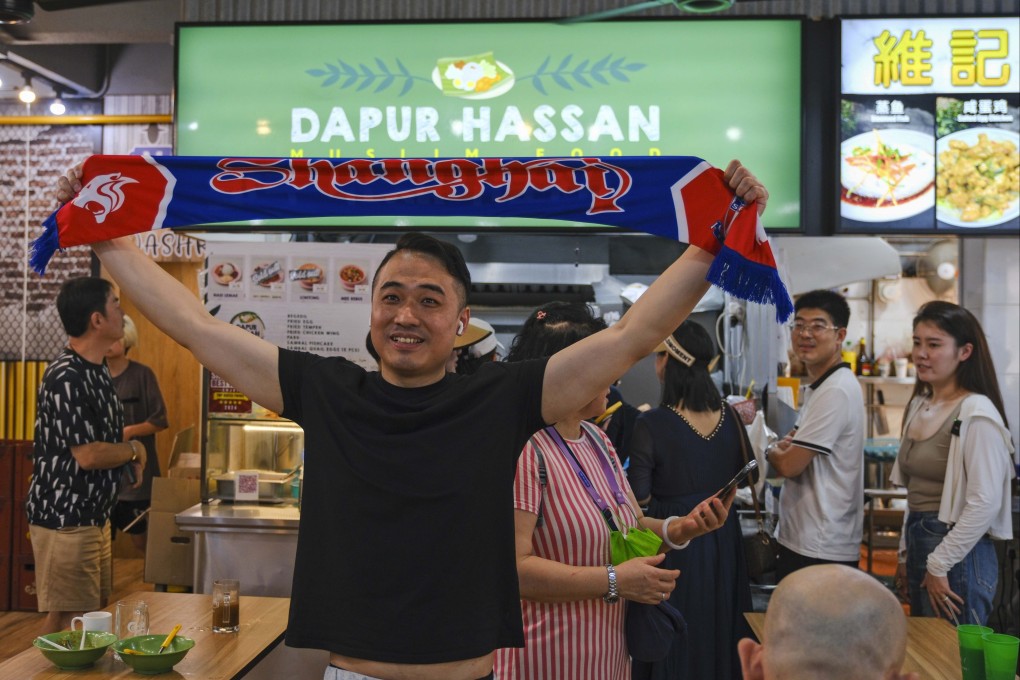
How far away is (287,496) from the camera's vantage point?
509cm

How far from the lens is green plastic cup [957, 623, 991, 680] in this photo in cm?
254

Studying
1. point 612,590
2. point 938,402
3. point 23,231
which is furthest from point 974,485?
point 23,231

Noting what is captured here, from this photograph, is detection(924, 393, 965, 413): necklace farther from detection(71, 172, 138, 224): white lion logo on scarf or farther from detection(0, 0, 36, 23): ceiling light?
detection(0, 0, 36, 23): ceiling light

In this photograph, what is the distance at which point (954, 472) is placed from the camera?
3.85 m

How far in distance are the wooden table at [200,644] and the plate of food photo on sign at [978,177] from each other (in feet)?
10.6

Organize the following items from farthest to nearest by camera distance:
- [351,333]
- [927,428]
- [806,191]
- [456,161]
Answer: [351,333] < [806,191] < [927,428] < [456,161]

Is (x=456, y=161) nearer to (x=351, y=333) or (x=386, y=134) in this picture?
(x=386, y=134)

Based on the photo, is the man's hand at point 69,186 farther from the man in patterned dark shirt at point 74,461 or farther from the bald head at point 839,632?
the man in patterned dark shirt at point 74,461

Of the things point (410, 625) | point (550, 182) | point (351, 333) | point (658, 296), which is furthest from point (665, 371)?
point (410, 625)

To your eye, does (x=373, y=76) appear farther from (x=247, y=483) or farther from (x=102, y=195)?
(x=102, y=195)

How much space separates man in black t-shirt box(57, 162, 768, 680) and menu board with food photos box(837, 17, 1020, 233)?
2.56 meters

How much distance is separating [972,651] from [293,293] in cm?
340

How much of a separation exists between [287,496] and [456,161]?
3088mm

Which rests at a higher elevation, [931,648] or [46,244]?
[46,244]
